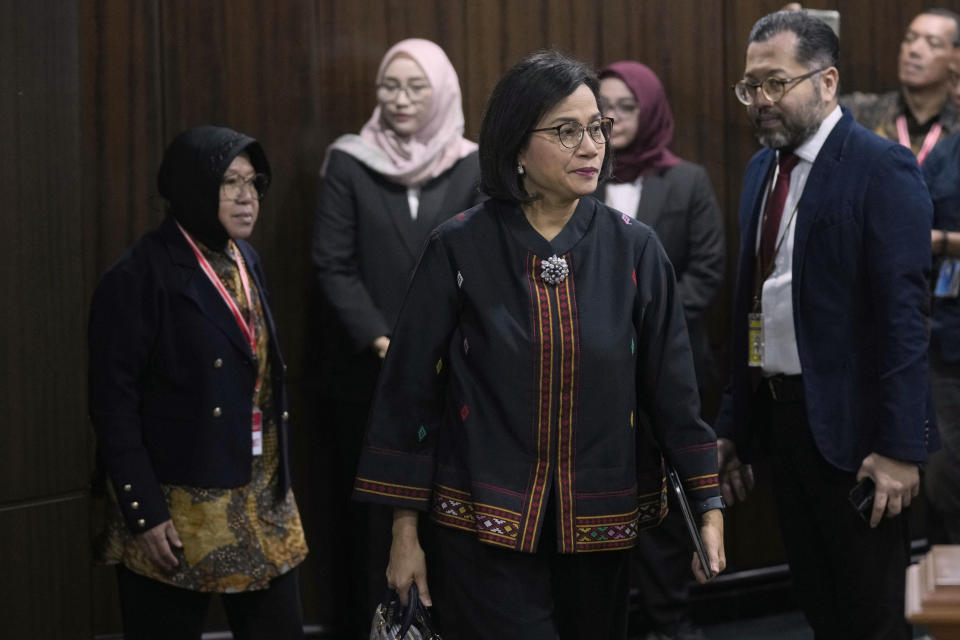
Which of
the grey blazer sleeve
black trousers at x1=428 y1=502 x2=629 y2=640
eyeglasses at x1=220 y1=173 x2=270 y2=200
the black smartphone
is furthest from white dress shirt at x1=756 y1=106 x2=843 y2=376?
the grey blazer sleeve

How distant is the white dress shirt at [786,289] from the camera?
120 inches

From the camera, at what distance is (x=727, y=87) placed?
195 inches

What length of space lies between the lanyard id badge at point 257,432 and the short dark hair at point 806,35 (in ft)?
4.68

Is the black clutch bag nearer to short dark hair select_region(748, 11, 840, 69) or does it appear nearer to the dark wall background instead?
the dark wall background

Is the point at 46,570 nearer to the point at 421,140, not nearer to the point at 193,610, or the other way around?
the point at 193,610

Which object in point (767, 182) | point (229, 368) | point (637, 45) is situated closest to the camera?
point (229, 368)

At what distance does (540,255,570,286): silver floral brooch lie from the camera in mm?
2377

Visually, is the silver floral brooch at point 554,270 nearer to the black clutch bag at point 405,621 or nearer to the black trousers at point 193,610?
the black clutch bag at point 405,621

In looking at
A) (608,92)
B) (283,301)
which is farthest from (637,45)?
(283,301)

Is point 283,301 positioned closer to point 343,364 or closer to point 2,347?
point 343,364

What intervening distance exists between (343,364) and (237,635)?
48.6 inches

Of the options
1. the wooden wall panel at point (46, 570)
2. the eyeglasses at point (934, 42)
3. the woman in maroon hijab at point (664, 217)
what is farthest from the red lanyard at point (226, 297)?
the eyeglasses at point (934, 42)

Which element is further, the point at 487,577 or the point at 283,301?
the point at 283,301

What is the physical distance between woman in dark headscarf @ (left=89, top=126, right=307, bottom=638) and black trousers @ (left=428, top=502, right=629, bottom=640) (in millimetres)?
720
